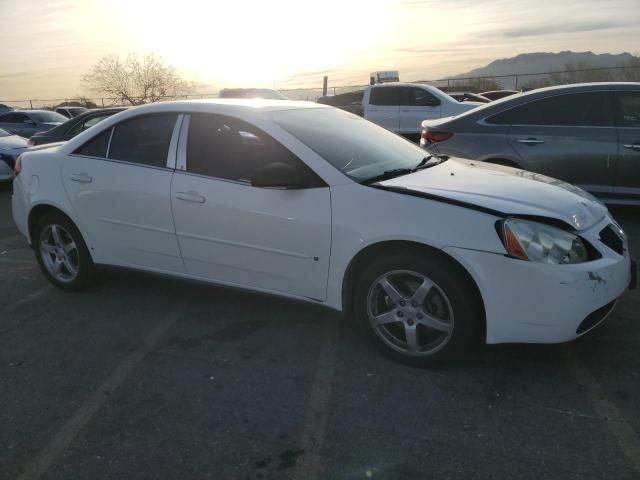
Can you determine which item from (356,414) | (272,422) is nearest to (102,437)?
(272,422)

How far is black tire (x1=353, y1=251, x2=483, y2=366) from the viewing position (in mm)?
3111

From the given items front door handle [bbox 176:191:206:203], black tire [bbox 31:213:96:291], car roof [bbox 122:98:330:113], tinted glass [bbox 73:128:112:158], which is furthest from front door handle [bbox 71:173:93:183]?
front door handle [bbox 176:191:206:203]

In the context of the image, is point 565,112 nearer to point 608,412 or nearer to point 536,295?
point 536,295

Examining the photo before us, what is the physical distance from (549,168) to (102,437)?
5336 mm

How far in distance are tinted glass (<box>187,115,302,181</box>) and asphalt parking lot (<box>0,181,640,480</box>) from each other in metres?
1.09

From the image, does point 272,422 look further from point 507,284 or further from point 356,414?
Result: point 507,284

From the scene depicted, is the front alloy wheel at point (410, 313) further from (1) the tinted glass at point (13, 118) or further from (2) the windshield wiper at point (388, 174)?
(1) the tinted glass at point (13, 118)

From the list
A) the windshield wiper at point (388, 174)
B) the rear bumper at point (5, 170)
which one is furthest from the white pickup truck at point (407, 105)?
the windshield wiper at point (388, 174)

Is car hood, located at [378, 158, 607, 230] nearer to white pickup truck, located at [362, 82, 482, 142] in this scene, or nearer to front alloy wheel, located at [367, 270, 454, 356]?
front alloy wheel, located at [367, 270, 454, 356]

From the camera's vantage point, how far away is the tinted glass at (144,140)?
410 cm

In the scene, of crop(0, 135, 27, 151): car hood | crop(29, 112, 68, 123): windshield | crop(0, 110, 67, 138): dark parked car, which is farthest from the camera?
crop(29, 112, 68, 123): windshield

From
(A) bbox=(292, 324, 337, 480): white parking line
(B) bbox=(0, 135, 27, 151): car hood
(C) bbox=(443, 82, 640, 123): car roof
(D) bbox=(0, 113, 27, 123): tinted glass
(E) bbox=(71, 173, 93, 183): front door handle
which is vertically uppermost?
(C) bbox=(443, 82, 640, 123): car roof

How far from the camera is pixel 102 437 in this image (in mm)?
2789

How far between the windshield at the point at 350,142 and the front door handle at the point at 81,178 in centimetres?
154
